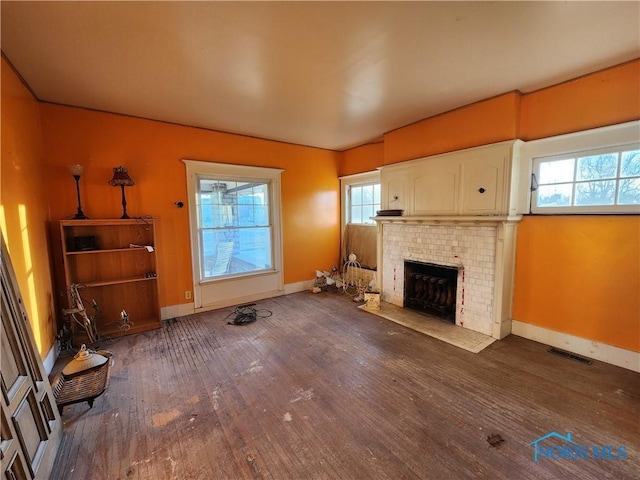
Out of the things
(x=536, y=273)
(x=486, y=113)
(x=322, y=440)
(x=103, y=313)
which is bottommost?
(x=322, y=440)

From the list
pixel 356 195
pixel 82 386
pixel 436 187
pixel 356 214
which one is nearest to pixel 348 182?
pixel 356 195

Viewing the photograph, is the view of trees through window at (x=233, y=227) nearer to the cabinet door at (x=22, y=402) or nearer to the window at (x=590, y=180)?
the cabinet door at (x=22, y=402)

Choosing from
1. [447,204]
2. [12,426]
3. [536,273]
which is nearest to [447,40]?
[447,204]

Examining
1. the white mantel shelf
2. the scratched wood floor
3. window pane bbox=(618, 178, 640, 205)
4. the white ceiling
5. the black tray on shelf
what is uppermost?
the white ceiling

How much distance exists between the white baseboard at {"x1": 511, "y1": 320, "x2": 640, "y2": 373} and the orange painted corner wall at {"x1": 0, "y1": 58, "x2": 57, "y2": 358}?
15.4ft

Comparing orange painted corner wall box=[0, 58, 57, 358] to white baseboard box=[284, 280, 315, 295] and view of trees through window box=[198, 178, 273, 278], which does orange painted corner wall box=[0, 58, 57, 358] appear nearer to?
view of trees through window box=[198, 178, 273, 278]

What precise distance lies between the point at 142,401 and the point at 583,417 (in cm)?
322

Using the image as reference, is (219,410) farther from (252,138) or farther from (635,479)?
(252,138)

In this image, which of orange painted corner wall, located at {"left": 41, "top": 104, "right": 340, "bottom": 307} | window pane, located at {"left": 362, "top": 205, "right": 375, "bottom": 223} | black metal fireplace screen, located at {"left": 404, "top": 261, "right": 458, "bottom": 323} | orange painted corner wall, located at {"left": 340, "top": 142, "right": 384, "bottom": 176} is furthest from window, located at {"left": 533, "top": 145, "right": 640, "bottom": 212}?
orange painted corner wall, located at {"left": 41, "top": 104, "right": 340, "bottom": 307}

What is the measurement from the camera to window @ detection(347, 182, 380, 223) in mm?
4781

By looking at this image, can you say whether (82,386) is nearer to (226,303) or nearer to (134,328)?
(134,328)

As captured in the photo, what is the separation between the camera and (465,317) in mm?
3275

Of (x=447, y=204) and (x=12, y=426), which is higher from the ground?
(x=447, y=204)

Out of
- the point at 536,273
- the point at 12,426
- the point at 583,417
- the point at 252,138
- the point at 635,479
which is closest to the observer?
the point at 12,426
